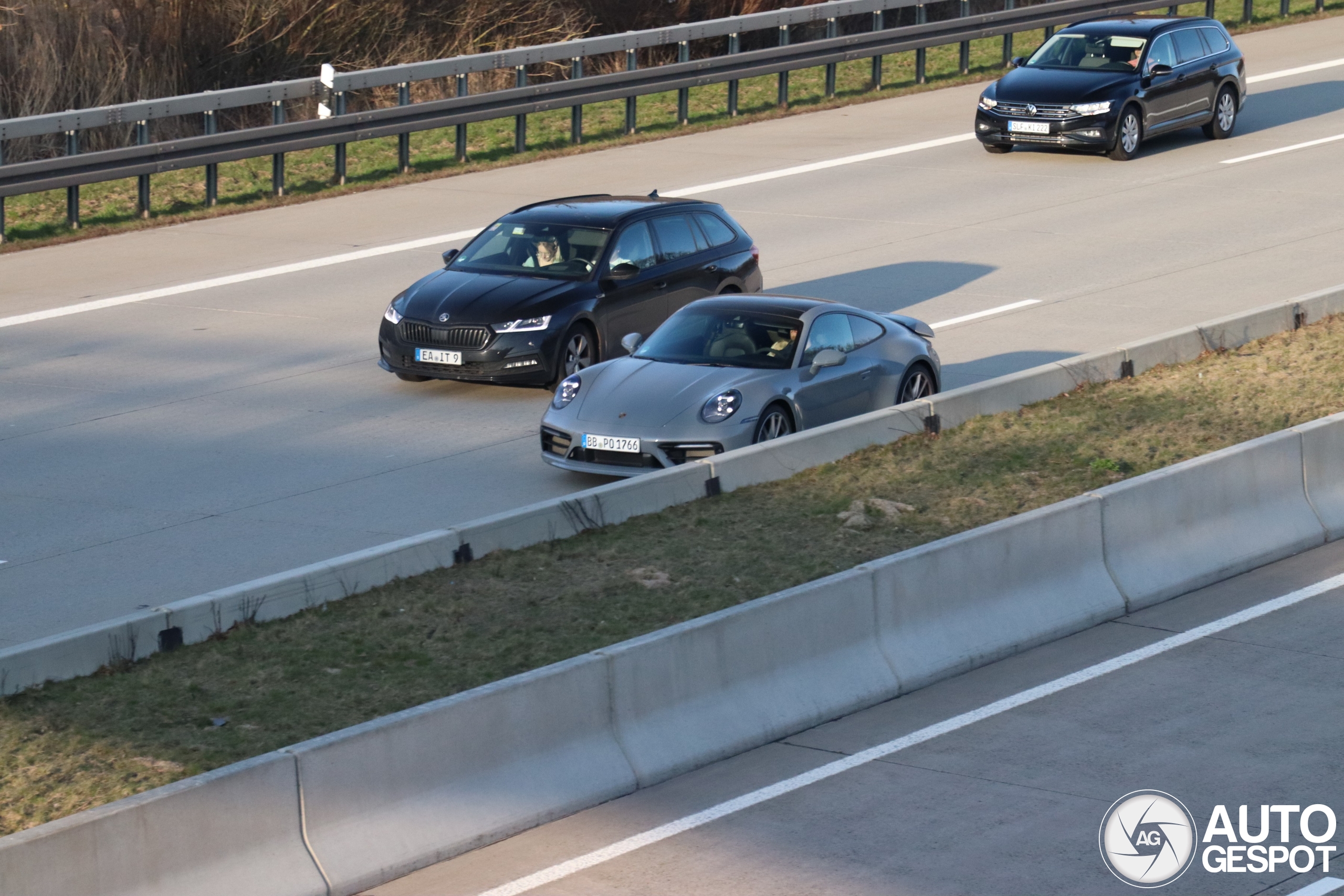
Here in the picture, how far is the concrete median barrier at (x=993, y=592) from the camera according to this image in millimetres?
10492

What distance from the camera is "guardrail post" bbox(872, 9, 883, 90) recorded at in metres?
33.0

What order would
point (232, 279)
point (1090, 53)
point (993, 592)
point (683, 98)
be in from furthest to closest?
point (683, 98) < point (1090, 53) < point (232, 279) < point (993, 592)

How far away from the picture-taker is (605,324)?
17.2m

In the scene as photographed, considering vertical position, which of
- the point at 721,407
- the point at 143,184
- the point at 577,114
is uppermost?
the point at 577,114

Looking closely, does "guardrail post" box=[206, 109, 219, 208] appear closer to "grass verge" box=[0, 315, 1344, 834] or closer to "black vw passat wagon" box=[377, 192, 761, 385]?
"black vw passat wagon" box=[377, 192, 761, 385]

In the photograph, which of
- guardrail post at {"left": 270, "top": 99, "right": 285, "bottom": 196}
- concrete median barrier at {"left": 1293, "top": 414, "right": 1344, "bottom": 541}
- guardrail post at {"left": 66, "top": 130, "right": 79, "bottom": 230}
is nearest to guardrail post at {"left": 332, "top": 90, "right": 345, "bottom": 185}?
guardrail post at {"left": 270, "top": 99, "right": 285, "bottom": 196}

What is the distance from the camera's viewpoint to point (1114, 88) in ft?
89.2

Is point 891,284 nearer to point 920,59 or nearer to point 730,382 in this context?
point 730,382

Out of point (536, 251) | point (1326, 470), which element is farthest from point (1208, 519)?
point (536, 251)

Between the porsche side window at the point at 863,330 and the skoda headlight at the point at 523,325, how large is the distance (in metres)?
2.76

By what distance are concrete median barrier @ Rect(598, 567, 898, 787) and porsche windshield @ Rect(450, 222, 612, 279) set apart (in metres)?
7.62

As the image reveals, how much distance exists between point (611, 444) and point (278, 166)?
495 inches

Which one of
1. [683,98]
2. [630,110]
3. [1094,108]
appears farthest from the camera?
[683,98]

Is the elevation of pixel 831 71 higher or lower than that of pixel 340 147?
higher
